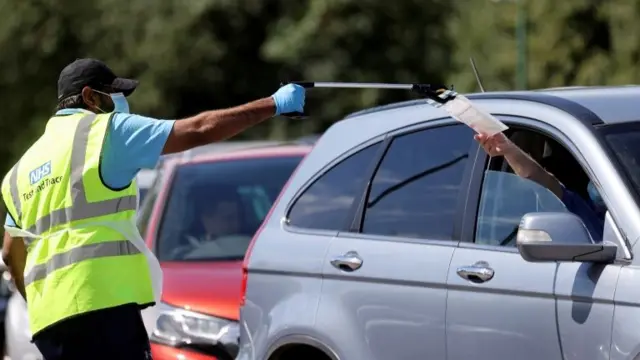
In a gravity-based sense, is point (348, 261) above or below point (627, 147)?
below

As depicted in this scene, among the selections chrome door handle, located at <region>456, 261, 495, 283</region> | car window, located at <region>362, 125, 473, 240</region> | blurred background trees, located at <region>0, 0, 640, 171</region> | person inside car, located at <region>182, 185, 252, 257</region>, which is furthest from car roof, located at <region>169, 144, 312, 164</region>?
blurred background trees, located at <region>0, 0, 640, 171</region>

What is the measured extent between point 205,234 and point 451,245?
11.4 ft

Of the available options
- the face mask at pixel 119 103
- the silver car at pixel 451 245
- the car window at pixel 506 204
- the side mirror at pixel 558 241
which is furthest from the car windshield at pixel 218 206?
the side mirror at pixel 558 241

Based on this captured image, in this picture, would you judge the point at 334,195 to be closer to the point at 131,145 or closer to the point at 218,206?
the point at 131,145

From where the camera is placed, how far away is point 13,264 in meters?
Result: 5.80

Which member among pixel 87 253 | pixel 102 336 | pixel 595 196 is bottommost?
pixel 102 336

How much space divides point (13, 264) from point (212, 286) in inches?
69.7

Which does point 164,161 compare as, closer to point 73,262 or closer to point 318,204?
point 318,204

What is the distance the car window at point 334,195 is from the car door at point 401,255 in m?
0.10

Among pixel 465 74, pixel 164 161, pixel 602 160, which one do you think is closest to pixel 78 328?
pixel 602 160

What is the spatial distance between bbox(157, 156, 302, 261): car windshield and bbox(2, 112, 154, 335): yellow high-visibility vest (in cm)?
290

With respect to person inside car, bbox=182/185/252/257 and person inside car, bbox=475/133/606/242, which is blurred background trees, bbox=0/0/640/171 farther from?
person inside car, bbox=475/133/606/242

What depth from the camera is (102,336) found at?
A: 16.8 ft

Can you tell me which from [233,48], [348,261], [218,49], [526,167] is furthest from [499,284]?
[233,48]
